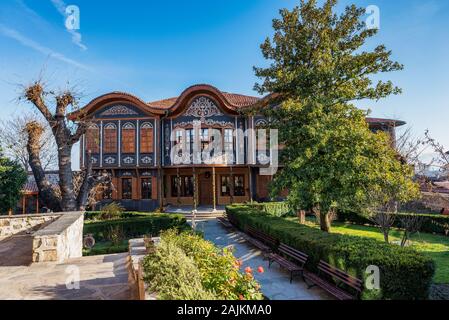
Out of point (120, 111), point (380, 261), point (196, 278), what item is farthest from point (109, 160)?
point (380, 261)

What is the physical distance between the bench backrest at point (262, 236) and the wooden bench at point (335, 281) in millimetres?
2357

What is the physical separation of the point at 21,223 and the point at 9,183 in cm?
437

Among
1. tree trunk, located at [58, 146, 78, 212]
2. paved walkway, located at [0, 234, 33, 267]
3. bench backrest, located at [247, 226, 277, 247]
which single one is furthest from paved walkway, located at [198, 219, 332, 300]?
tree trunk, located at [58, 146, 78, 212]

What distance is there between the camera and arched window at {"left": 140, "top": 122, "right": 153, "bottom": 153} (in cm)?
2033

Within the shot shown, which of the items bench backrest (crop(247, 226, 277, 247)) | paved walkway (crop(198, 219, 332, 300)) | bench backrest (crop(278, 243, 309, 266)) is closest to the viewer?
paved walkway (crop(198, 219, 332, 300))

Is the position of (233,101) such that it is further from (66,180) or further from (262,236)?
(262,236)

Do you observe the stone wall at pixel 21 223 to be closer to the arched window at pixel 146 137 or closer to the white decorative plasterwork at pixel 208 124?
the arched window at pixel 146 137

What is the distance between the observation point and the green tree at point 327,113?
9.00 meters

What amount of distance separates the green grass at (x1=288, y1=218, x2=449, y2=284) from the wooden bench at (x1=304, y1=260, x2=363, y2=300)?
133 inches

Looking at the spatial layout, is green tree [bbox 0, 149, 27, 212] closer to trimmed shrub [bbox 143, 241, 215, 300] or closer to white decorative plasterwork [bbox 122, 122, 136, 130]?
white decorative plasterwork [bbox 122, 122, 136, 130]

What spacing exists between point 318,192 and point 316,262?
121 inches

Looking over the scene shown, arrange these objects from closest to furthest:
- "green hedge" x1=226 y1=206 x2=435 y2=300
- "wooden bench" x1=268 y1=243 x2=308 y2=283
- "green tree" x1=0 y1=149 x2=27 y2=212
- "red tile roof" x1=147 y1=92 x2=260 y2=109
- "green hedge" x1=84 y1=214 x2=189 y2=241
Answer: "green hedge" x1=226 y1=206 x2=435 y2=300 → "wooden bench" x1=268 y1=243 x2=308 y2=283 → "green hedge" x1=84 y1=214 x2=189 y2=241 → "green tree" x1=0 y1=149 x2=27 y2=212 → "red tile roof" x1=147 y1=92 x2=260 y2=109

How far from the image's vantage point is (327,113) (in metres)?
9.84

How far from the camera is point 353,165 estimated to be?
29.0 ft
